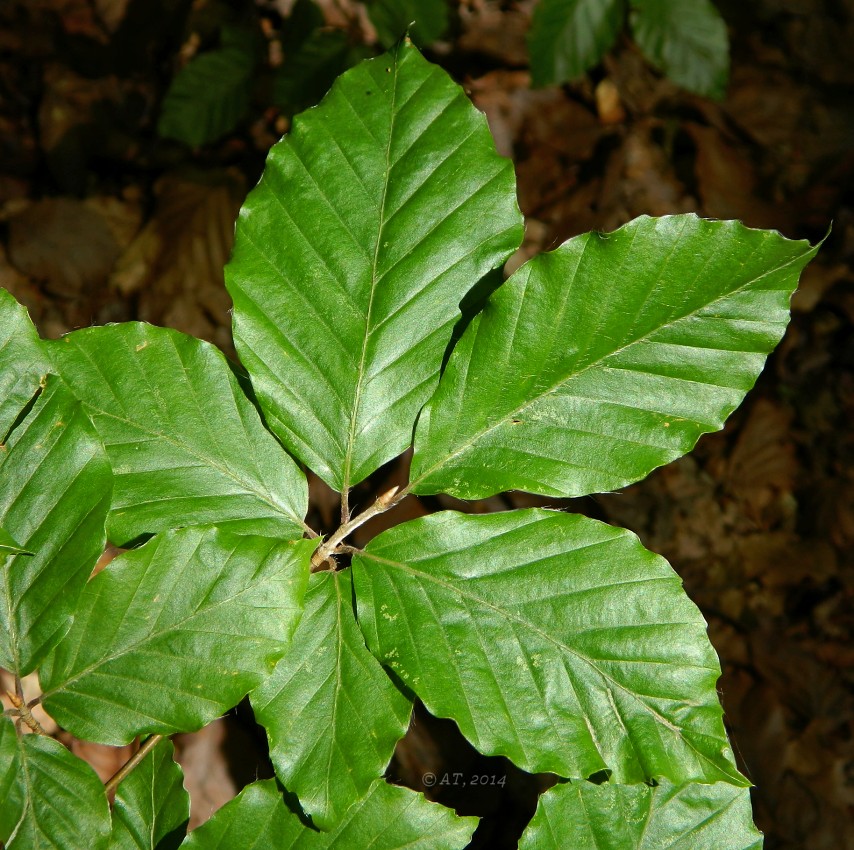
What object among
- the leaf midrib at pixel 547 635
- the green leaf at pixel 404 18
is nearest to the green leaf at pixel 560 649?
the leaf midrib at pixel 547 635

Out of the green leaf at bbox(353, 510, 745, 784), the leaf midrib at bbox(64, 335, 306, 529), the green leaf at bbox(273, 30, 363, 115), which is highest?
the green leaf at bbox(273, 30, 363, 115)

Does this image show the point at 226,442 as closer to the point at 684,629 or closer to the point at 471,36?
the point at 684,629

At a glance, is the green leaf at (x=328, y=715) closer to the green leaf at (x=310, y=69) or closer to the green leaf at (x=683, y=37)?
the green leaf at (x=310, y=69)

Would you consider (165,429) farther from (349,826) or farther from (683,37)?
(683,37)

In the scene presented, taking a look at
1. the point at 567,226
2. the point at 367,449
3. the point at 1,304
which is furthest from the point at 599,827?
the point at 567,226

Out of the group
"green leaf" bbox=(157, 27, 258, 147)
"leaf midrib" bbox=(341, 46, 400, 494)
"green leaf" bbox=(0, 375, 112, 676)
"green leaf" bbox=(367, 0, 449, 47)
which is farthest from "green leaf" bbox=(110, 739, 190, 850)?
"green leaf" bbox=(157, 27, 258, 147)

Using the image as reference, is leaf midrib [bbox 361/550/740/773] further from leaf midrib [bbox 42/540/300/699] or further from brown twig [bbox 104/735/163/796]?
brown twig [bbox 104/735/163/796]

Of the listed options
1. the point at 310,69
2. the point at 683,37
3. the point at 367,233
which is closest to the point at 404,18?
the point at 310,69
